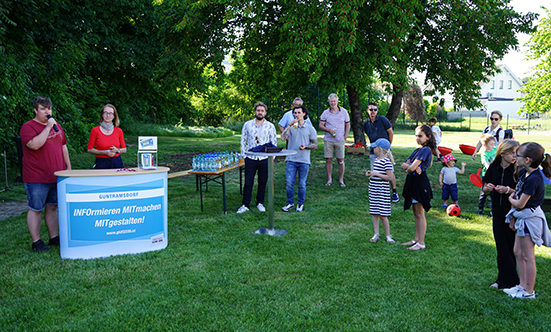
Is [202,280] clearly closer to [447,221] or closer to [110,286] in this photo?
[110,286]

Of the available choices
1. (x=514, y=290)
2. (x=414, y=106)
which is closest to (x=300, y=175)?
(x=514, y=290)

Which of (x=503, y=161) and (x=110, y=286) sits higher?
(x=503, y=161)

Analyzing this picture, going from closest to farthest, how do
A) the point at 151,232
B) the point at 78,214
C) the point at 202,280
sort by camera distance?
the point at 202,280 → the point at 78,214 → the point at 151,232

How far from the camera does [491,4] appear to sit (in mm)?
13797

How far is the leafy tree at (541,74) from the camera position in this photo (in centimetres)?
2131

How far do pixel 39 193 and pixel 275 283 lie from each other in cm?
315

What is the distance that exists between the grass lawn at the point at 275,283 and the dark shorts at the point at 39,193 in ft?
2.00

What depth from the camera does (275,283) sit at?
4.03 meters

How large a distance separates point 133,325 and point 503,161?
12.0 ft

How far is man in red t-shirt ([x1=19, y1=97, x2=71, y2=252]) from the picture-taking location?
4.66 meters

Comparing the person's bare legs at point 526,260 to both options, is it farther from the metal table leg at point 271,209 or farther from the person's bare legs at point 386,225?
the metal table leg at point 271,209

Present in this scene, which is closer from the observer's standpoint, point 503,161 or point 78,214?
point 503,161

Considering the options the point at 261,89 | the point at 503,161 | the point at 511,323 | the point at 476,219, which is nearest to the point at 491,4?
the point at 261,89

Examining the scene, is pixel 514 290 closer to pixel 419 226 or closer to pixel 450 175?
pixel 419 226
